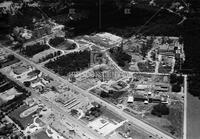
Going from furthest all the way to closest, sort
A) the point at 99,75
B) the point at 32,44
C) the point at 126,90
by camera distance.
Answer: the point at 32,44 < the point at 99,75 < the point at 126,90

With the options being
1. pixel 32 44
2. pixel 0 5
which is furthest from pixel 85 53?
pixel 0 5

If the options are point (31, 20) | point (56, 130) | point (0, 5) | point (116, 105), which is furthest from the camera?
point (0, 5)

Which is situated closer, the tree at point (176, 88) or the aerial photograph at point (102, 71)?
the aerial photograph at point (102, 71)

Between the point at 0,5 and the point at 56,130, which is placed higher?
the point at 0,5

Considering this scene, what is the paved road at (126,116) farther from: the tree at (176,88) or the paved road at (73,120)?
the tree at (176,88)

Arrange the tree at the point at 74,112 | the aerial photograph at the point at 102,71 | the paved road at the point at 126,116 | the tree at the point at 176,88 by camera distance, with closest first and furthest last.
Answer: the paved road at the point at 126,116, the aerial photograph at the point at 102,71, the tree at the point at 74,112, the tree at the point at 176,88

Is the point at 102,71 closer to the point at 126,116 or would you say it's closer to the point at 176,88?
the point at 126,116

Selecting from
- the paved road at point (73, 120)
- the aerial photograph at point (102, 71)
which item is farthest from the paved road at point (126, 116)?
the paved road at point (73, 120)

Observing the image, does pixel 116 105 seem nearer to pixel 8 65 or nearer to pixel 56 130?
pixel 56 130

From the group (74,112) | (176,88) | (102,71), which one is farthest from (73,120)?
(176,88)
